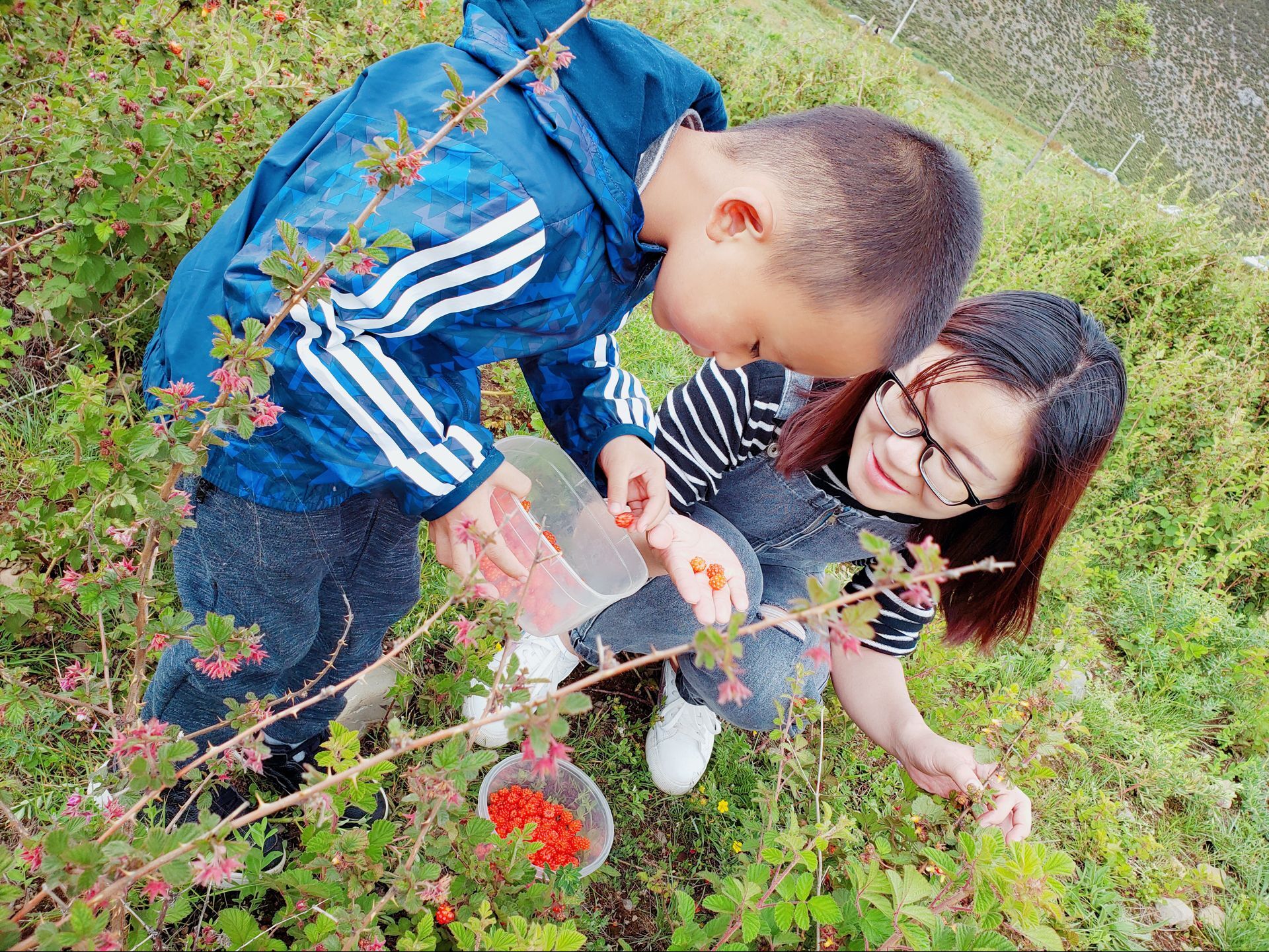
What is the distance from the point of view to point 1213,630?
3.55 meters

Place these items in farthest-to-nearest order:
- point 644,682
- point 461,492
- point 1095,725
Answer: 1. point 1095,725
2. point 644,682
3. point 461,492

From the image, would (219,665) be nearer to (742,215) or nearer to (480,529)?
(480,529)

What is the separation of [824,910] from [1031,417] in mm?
991

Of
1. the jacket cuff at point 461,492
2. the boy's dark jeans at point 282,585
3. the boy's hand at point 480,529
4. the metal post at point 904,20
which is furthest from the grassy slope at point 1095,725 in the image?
the metal post at point 904,20

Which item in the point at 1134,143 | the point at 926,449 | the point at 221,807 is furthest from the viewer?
the point at 1134,143

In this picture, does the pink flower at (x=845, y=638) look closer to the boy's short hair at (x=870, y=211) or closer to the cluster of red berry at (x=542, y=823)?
the boy's short hair at (x=870, y=211)

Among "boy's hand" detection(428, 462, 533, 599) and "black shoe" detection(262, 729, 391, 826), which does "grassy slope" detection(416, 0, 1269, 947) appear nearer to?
"black shoe" detection(262, 729, 391, 826)

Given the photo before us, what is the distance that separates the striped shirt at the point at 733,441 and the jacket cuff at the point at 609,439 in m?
0.26

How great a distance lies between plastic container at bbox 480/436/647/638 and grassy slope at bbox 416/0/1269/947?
2.06 feet

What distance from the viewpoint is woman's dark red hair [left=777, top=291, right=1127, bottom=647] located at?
1633 mm

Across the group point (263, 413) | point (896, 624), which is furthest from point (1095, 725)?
point (263, 413)

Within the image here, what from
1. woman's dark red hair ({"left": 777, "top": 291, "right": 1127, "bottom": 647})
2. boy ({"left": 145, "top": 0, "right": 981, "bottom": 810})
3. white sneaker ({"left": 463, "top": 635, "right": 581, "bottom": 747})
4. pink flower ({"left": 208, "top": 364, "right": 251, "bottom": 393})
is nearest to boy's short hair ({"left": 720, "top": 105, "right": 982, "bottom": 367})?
boy ({"left": 145, "top": 0, "right": 981, "bottom": 810})

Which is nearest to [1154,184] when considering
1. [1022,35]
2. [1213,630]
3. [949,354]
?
[1022,35]

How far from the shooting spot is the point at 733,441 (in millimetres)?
2020
